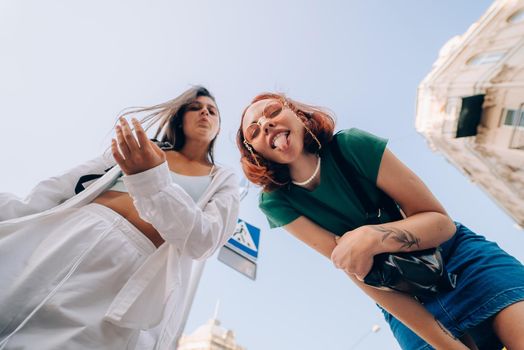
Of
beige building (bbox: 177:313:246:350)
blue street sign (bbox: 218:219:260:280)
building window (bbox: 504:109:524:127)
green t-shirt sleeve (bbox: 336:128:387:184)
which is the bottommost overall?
beige building (bbox: 177:313:246:350)

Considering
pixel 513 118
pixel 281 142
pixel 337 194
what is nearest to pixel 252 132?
pixel 281 142

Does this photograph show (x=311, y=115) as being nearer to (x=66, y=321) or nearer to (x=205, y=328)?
(x=66, y=321)

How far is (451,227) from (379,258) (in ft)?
1.80

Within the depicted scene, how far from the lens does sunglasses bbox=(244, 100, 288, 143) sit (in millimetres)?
2185

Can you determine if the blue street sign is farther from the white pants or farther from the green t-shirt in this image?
the white pants

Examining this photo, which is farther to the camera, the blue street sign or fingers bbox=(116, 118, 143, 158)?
the blue street sign

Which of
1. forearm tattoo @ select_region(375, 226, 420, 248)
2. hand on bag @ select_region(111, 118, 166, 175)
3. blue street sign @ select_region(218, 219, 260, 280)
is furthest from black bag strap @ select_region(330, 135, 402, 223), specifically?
blue street sign @ select_region(218, 219, 260, 280)

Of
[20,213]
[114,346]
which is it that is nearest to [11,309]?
[114,346]

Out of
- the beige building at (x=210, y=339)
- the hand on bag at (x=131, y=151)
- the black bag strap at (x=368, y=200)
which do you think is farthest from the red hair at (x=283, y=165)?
the beige building at (x=210, y=339)

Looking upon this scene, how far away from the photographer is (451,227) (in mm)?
1710

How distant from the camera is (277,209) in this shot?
217 centimetres

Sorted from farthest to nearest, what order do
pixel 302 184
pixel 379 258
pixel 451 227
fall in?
pixel 302 184 → pixel 451 227 → pixel 379 258

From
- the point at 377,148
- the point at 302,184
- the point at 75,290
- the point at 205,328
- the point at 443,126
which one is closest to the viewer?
the point at 75,290

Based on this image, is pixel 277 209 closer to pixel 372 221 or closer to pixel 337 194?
pixel 337 194
